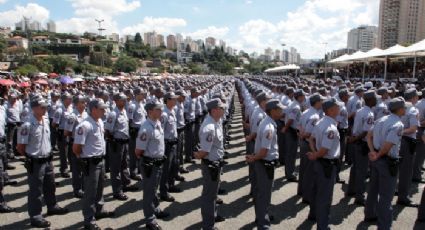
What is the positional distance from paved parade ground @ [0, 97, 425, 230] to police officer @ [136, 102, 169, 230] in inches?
17.5

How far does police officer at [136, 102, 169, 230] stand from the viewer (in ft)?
20.1

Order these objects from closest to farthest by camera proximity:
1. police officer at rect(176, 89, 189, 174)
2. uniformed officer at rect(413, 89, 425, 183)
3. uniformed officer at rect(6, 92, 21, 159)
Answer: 1. uniformed officer at rect(413, 89, 425, 183)
2. police officer at rect(176, 89, 189, 174)
3. uniformed officer at rect(6, 92, 21, 159)

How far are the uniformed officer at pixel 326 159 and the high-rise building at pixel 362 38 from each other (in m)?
170

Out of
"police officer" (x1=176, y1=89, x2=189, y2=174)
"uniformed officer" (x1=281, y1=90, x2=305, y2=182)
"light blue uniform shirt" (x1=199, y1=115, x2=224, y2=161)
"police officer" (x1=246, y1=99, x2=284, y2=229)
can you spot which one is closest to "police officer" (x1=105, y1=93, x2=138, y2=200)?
"police officer" (x1=176, y1=89, x2=189, y2=174)

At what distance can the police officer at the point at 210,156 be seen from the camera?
574cm

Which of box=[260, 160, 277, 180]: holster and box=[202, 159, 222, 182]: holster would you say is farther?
box=[202, 159, 222, 182]: holster

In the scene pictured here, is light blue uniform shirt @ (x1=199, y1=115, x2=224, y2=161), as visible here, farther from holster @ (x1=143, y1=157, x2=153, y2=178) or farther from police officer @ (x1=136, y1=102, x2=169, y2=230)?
holster @ (x1=143, y1=157, x2=153, y2=178)

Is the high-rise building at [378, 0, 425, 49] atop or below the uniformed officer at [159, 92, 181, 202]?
atop

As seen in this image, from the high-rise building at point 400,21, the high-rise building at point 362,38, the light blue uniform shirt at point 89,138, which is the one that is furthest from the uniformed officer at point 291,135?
the high-rise building at point 362,38

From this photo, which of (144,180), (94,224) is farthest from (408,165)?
(94,224)

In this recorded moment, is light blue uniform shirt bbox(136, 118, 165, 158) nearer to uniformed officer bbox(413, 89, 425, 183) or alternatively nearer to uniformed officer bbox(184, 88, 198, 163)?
uniformed officer bbox(184, 88, 198, 163)

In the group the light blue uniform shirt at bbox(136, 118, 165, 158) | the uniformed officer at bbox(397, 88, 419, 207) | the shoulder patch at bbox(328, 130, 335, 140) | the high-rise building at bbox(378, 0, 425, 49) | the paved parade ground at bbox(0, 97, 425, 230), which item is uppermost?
the high-rise building at bbox(378, 0, 425, 49)

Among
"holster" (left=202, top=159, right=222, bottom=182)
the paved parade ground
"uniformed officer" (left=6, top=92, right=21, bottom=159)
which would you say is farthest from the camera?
"uniformed officer" (left=6, top=92, right=21, bottom=159)

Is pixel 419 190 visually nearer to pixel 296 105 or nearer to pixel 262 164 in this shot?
pixel 296 105
